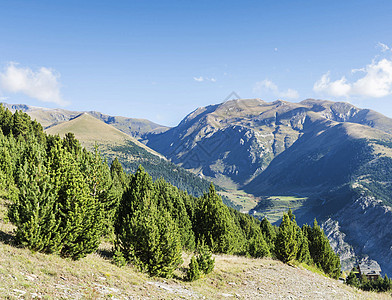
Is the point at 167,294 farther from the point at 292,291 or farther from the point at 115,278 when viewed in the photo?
the point at 292,291

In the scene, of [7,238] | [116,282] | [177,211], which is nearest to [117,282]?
[116,282]

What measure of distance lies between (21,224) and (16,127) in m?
72.5

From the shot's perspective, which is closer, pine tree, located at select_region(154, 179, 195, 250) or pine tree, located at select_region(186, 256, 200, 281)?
pine tree, located at select_region(186, 256, 200, 281)

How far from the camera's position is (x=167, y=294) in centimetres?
1576

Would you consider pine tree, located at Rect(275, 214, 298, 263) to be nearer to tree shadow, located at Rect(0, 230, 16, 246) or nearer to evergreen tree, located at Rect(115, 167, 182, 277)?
evergreen tree, located at Rect(115, 167, 182, 277)

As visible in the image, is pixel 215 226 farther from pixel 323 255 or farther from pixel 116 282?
pixel 323 255

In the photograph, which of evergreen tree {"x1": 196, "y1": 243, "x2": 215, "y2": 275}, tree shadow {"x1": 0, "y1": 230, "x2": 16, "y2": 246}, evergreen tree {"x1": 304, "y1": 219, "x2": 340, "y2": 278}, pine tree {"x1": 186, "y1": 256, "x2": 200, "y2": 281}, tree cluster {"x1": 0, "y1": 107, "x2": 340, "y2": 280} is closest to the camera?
tree cluster {"x1": 0, "y1": 107, "x2": 340, "y2": 280}

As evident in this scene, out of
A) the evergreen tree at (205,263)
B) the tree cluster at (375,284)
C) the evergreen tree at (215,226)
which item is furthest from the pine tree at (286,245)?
the tree cluster at (375,284)

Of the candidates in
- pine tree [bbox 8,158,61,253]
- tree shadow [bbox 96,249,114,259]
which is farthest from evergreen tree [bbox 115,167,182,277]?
pine tree [bbox 8,158,61,253]

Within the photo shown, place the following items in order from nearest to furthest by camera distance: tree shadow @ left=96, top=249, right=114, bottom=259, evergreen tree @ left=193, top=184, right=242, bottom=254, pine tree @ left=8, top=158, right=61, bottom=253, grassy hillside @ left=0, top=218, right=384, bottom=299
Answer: grassy hillside @ left=0, top=218, right=384, bottom=299, pine tree @ left=8, top=158, right=61, bottom=253, tree shadow @ left=96, top=249, right=114, bottom=259, evergreen tree @ left=193, top=184, right=242, bottom=254

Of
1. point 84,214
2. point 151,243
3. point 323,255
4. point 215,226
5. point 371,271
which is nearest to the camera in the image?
point 84,214

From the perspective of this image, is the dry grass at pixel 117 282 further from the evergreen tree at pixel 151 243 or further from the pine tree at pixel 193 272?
the evergreen tree at pixel 151 243

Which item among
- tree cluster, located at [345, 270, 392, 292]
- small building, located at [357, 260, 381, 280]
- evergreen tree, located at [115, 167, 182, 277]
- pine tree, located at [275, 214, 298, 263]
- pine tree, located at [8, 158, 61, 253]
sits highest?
pine tree, located at [8, 158, 61, 253]

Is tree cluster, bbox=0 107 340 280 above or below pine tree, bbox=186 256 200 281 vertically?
above
